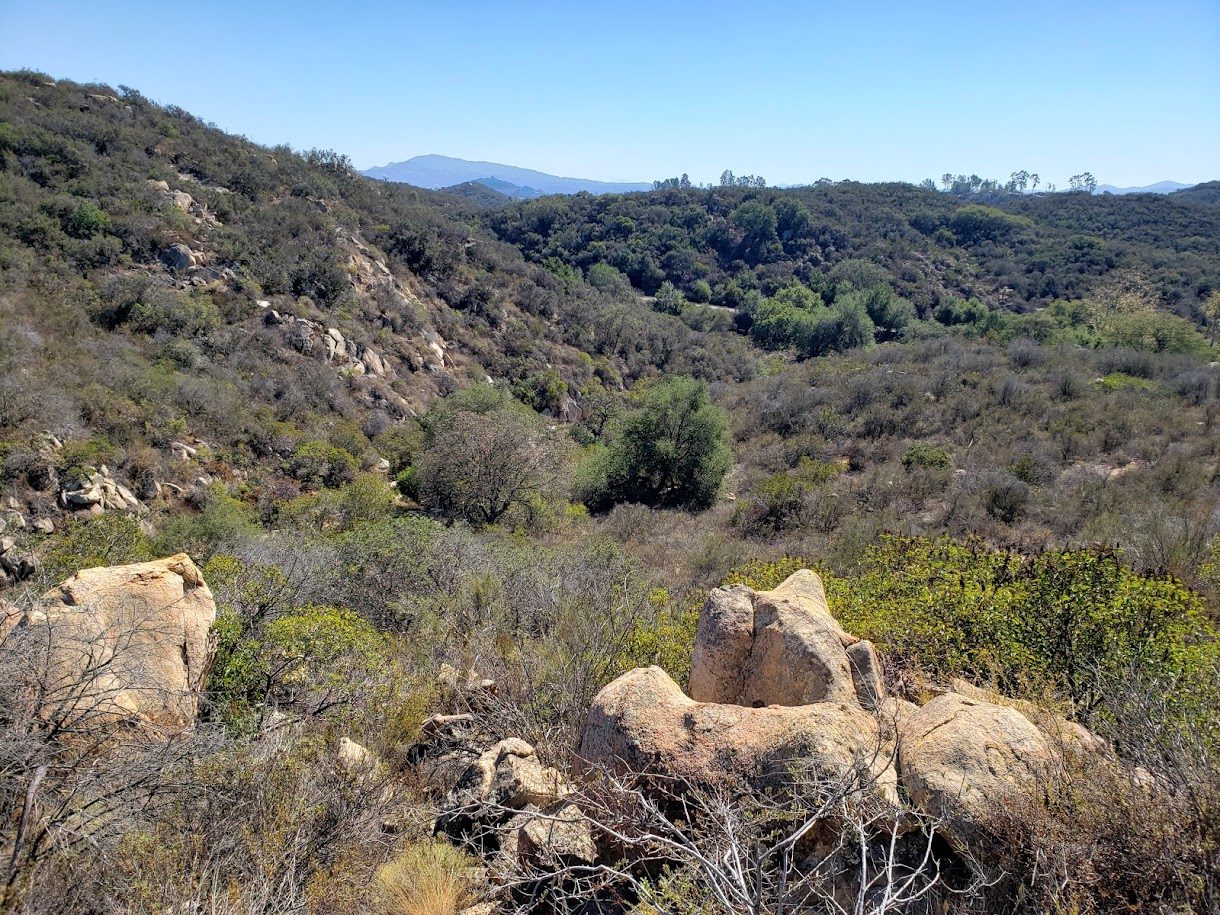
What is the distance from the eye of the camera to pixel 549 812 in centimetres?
356

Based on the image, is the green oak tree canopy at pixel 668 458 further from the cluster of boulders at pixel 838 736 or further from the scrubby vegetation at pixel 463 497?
the cluster of boulders at pixel 838 736

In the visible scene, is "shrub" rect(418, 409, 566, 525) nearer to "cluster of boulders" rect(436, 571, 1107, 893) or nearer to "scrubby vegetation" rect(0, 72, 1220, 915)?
"scrubby vegetation" rect(0, 72, 1220, 915)

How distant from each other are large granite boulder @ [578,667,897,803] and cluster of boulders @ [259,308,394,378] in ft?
66.9

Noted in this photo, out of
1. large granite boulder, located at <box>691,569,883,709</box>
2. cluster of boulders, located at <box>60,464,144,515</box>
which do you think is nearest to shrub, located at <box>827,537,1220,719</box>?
large granite boulder, located at <box>691,569,883,709</box>

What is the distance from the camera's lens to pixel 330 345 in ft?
69.2

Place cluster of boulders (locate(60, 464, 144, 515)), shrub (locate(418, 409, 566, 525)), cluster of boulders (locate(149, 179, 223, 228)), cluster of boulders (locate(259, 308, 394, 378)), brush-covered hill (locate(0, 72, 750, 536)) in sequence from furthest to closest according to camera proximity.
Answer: cluster of boulders (locate(149, 179, 223, 228)) → cluster of boulders (locate(259, 308, 394, 378)) → shrub (locate(418, 409, 566, 525)) → brush-covered hill (locate(0, 72, 750, 536)) → cluster of boulders (locate(60, 464, 144, 515))

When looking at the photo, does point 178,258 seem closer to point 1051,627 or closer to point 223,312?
point 223,312

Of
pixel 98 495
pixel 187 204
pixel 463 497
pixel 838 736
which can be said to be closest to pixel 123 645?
pixel 838 736

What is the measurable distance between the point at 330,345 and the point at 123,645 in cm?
1892

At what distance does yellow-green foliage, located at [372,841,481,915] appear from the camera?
10.1ft

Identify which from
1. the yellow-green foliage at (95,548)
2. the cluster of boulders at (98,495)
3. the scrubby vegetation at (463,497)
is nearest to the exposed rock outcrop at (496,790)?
the scrubby vegetation at (463,497)

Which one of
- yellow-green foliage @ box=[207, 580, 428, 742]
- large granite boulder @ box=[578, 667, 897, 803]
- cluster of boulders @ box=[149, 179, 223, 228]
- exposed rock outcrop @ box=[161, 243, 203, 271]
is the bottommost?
yellow-green foliage @ box=[207, 580, 428, 742]

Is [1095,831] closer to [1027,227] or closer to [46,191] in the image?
[46,191]

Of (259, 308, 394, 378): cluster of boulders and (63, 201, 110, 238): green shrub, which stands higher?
(63, 201, 110, 238): green shrub
